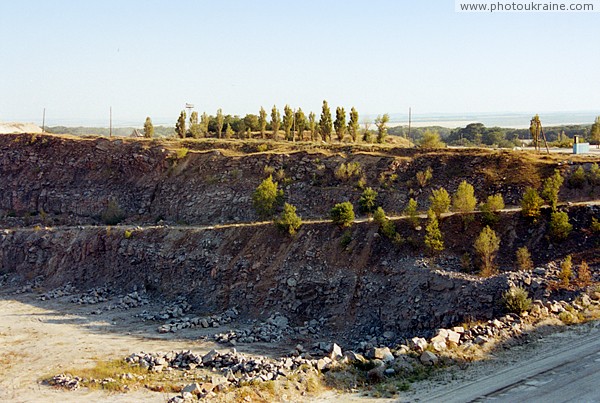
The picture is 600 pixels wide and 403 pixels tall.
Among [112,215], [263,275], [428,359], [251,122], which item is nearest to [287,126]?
[251,122]

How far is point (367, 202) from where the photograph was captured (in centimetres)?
2894

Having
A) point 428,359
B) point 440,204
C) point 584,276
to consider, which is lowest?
point 428,359

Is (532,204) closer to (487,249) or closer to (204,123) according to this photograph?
(487,249)

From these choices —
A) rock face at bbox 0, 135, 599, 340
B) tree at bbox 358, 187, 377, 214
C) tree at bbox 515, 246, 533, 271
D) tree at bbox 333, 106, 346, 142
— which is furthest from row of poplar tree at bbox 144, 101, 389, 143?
tree at bbox 515, 246, 533, 271

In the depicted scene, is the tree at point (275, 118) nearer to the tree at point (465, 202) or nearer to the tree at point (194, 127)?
the tree at point (194, 127)

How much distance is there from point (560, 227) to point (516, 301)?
5.53 m

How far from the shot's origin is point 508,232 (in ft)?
74.2

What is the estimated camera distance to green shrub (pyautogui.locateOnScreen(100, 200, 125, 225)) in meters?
36.0

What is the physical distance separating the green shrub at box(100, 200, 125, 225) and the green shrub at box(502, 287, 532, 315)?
2449 centimetres

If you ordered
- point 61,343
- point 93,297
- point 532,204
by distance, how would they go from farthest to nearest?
1. point 93,297
2. point 532,204
3. point 61,343

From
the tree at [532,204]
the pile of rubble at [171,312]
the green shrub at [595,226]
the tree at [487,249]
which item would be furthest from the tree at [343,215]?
the green shrub at [595,226]

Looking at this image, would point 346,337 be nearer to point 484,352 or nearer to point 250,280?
point 250,280

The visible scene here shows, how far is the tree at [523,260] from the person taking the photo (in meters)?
20.8

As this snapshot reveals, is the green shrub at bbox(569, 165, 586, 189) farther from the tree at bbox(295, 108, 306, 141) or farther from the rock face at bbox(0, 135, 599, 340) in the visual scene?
the tree at bbox(295, 108, 306, 141)
